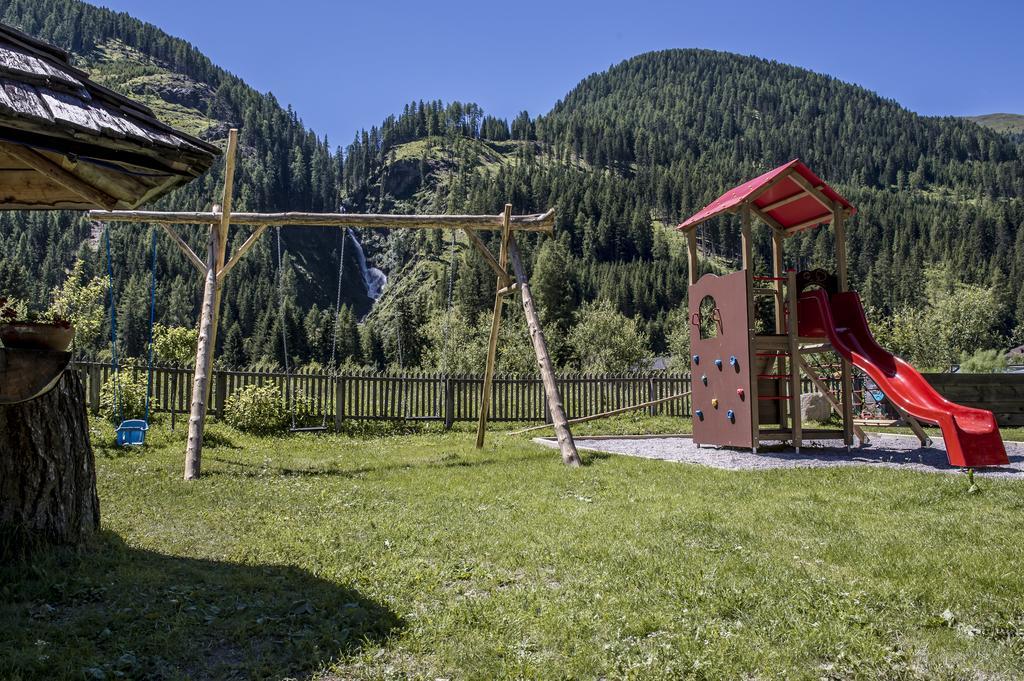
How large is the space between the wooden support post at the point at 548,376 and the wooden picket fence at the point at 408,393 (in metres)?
7.28

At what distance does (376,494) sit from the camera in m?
8.06

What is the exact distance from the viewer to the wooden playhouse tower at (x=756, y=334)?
1093cm

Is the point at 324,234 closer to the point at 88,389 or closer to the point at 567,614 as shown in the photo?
the point at 88,389

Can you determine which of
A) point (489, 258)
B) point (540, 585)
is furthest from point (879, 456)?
point (540, 585)

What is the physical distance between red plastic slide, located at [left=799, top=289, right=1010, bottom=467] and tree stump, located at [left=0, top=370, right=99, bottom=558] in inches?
380

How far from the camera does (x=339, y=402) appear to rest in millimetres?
17016

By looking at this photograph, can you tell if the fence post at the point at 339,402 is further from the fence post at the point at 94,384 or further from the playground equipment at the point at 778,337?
the playground equipment at the point at 778,337

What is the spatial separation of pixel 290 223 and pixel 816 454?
9.27 m

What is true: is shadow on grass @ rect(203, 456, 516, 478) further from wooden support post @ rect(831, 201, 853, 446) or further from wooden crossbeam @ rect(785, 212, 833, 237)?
wooden crossbeam @ rect(785, 212, 833, 237)

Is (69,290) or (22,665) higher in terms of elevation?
(69,290)

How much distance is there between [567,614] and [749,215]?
29.4 ft

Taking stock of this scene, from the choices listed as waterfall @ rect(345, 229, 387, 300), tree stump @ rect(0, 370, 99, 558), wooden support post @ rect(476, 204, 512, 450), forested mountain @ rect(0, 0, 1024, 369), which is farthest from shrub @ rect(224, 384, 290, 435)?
waterfall @ rect(345, 229, 387, 300)

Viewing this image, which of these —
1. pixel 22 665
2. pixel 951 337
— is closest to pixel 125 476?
pixel 22 665

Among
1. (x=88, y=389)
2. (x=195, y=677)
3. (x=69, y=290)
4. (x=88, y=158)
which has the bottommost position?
(x=195, y=677)
